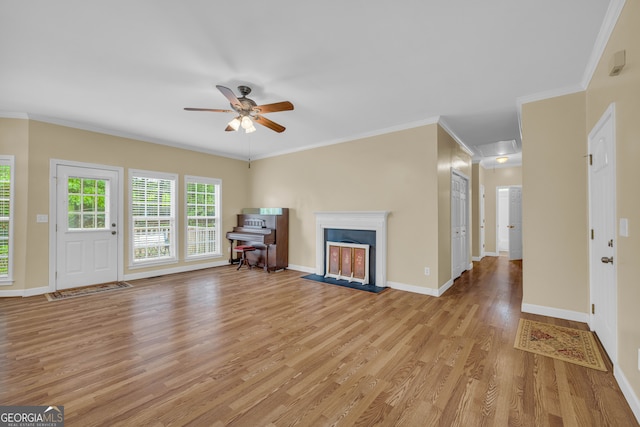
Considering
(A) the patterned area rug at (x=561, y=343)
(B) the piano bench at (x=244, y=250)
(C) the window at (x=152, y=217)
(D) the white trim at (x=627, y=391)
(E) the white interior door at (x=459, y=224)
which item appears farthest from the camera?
(B) the piano bench at (x=244, y=250)

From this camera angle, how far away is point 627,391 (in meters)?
1.81

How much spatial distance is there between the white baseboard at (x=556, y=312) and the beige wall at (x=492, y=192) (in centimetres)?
510

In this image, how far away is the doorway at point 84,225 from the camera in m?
4.32

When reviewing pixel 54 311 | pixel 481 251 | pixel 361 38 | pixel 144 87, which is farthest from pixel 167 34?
pixel 481 251

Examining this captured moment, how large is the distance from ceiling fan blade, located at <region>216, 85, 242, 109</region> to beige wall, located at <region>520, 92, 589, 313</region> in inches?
135

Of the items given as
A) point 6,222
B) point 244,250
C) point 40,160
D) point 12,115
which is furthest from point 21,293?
point 244,250

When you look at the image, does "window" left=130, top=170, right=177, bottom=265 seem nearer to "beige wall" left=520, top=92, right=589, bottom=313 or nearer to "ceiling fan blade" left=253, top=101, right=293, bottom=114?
"ceiling fan blade" left=253, top=101, right=293, bottom=114

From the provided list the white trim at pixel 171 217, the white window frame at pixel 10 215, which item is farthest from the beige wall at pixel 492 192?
the white window frame at pixel 10 215

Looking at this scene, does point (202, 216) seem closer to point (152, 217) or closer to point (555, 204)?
point (152, 217)

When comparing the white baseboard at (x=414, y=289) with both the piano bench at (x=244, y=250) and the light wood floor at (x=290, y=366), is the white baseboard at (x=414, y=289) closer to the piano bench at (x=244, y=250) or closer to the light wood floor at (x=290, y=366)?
the light wood floor at (x=290, y=366)

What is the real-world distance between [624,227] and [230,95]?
3.39 metres

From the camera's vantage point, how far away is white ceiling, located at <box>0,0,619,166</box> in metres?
2.01

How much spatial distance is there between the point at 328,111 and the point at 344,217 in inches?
75.4

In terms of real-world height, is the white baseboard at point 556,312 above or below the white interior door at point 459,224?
below
